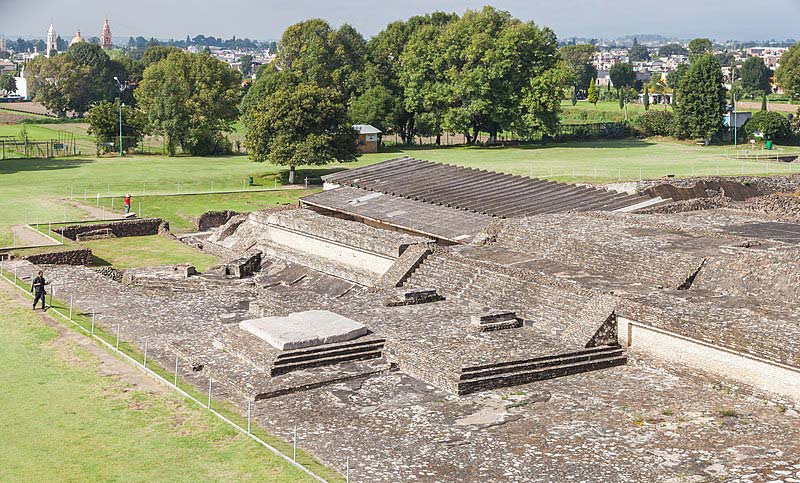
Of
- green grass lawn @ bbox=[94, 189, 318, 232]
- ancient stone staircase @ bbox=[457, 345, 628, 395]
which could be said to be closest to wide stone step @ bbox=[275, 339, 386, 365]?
ancient stone staircase @ bbox=[457, 345, 628, 395]

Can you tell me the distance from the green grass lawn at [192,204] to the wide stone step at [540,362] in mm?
23228

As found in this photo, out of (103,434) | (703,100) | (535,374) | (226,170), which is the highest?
(703,100)

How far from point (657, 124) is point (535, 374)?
187 ft

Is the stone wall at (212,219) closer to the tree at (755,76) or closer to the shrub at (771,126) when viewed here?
the shrub at (771,126)

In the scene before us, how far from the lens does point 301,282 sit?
28141 mm

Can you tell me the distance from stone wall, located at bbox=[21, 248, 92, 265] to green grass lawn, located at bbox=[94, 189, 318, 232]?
7.40m

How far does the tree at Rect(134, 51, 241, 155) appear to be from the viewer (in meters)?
61.0

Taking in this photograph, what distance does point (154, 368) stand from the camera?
18875 mm

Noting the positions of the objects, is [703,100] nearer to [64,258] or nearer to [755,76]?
[64,258]

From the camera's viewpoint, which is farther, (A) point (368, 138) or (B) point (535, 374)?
(A) point (368, 138)

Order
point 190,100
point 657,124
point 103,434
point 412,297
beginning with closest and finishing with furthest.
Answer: point 103,434 < point 412,297 < point 190,100 < point 657,124

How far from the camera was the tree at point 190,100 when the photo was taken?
61.0m

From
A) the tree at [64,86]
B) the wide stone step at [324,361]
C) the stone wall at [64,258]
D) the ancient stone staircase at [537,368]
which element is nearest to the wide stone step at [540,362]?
the ancient stone staircase at [537,368]

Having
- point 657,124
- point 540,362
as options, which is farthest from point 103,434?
point 657,124
